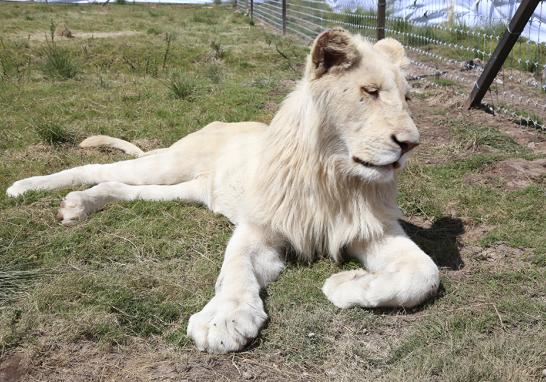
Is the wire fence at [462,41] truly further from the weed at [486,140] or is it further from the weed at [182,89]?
the weed at [182,89]

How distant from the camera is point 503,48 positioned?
5.61 metres

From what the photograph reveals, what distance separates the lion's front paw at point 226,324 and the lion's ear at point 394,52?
1.49m

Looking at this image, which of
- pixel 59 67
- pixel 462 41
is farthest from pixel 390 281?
pixel 462 41

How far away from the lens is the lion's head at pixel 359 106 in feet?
8.32

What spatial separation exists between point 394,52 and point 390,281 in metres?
1.30

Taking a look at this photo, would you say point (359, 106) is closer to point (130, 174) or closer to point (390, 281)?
point (390, 281)

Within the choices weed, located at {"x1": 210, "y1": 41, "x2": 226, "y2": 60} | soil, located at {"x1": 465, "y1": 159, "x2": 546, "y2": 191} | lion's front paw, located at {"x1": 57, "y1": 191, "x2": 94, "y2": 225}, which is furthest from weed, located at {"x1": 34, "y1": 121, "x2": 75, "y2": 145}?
weed, located at {"x1": 210, "y1": 41, "x2": 226, "y2": 60}

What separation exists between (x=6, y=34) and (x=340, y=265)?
10.3 meters

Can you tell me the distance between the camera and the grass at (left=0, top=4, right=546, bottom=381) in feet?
7.13

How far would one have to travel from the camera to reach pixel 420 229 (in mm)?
3584

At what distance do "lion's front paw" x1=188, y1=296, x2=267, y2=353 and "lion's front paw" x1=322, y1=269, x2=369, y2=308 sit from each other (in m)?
0.36

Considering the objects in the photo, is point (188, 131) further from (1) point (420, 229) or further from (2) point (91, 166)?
(1) point (420, 229)

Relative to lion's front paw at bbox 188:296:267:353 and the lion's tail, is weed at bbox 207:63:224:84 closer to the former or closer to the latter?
the lion's tail

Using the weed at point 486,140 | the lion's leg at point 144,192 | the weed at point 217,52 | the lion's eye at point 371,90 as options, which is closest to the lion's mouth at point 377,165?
the lion's eye at point 371,90
